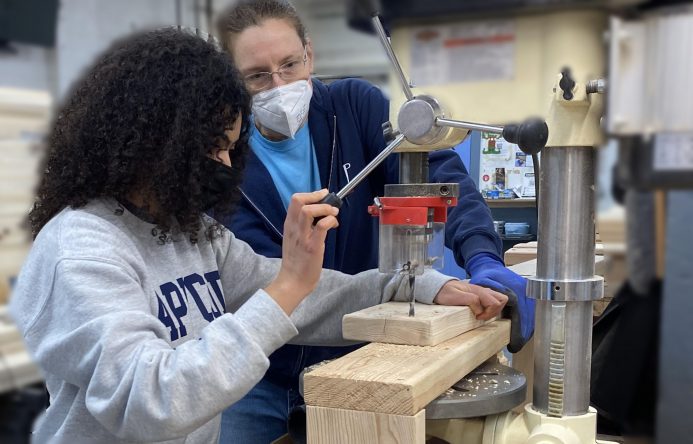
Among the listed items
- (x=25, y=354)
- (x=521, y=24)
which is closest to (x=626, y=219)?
(x=521, y=24)

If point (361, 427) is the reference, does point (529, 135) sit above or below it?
above

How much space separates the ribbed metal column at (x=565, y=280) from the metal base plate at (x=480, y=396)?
0.18ft

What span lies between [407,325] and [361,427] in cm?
21

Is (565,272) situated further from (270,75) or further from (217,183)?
(270,75)

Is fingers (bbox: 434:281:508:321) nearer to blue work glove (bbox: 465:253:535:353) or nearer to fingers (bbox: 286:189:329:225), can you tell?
blue work glove (bbox: 465:253:535:353)

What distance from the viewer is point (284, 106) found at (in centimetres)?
125

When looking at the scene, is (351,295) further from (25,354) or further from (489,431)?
(25,354)

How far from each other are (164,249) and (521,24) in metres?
0.67

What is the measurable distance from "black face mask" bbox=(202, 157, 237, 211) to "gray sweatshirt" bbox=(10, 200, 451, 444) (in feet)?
0.31

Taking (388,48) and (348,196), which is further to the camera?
(348,196)

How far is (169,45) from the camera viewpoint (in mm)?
920

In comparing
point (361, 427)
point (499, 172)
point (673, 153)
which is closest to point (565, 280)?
point (361, 427)

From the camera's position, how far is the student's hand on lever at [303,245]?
893 millimetres

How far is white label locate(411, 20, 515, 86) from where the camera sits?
47cm
